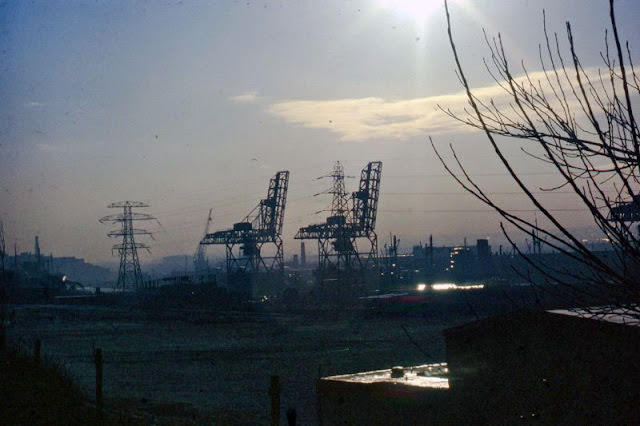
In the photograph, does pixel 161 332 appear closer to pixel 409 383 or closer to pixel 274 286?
pixel 409 383

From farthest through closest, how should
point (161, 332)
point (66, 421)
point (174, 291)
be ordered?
1. point (174, 291)
2. point (161, 332)
3. point (66, 421)

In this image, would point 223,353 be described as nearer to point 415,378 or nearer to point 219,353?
point 219,353

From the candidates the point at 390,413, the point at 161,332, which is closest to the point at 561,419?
the point at 390,413

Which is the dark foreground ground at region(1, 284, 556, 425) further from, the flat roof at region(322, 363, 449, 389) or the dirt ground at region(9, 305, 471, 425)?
the flat roof at region(322, 363, 449, 389)

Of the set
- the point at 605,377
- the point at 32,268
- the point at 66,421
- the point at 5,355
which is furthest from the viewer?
the point at 32,268

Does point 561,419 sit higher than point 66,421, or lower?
higher

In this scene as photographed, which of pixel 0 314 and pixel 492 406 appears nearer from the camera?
pixel 492 406
